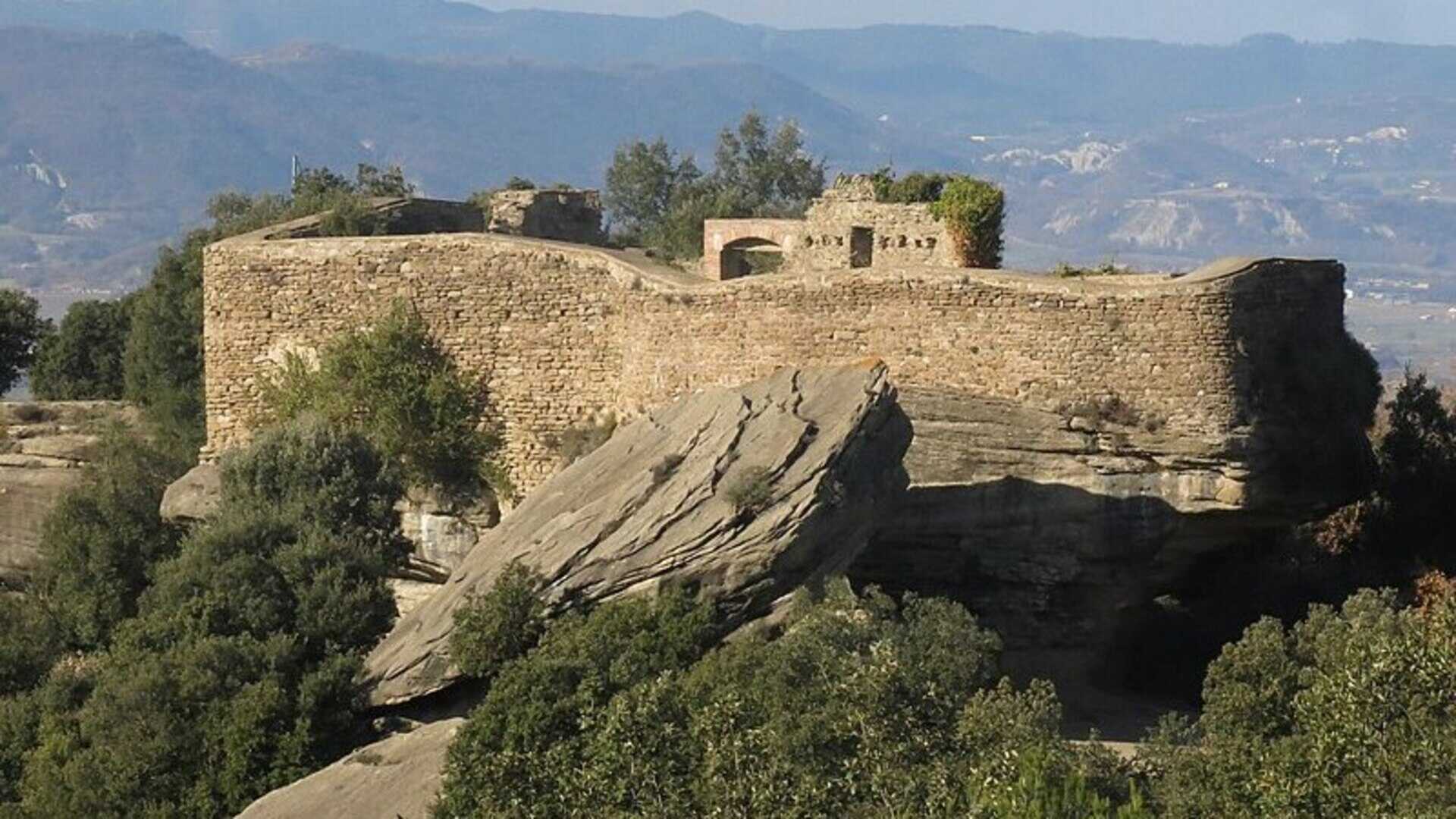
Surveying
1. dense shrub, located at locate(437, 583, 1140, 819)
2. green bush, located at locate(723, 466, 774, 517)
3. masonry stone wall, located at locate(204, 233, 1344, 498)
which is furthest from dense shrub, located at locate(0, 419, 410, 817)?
green bush, located at locate(723, 466, 774, 517)

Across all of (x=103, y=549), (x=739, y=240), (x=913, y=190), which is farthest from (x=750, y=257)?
(x=103, y=549)

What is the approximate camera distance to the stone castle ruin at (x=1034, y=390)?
28.8 m

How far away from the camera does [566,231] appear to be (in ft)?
133

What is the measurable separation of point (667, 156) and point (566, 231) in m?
36.2

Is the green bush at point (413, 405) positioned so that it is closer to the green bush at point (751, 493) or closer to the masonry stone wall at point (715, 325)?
the masonry stone wall at point (715, 325)

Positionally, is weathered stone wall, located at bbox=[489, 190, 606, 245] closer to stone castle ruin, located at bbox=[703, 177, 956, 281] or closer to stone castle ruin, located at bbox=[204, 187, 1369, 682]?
stone castle ruin, located at bbox=[703, 177, 956, 281]

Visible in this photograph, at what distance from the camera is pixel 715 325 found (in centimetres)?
3092

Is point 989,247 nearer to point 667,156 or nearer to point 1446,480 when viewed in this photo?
point 1446,480

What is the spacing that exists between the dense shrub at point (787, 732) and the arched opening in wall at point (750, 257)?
13.6 m

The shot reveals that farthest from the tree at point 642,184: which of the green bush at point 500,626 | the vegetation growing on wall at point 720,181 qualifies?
the green bush at point 500,626

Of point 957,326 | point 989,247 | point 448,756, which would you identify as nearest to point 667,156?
point 989,247

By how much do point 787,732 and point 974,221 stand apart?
1399cm

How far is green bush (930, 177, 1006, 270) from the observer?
114 ft

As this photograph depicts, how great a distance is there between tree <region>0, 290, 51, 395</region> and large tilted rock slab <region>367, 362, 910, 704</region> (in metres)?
21.4
